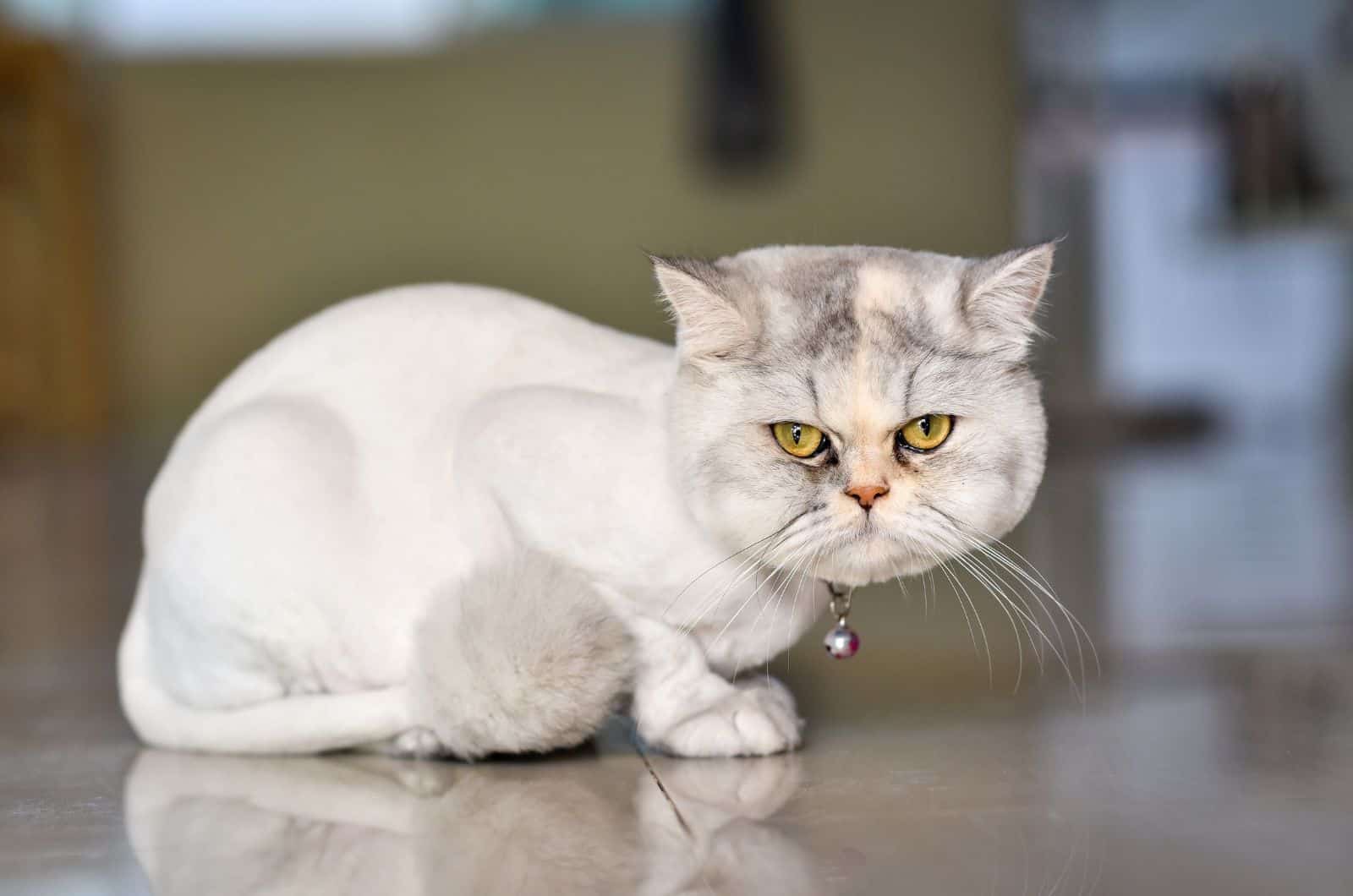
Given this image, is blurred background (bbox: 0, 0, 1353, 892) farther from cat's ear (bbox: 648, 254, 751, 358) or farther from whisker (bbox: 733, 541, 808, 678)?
cat's ear (bbox: 648, 254, 751, 358)

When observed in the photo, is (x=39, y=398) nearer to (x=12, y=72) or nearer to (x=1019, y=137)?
(x=12, y=72)

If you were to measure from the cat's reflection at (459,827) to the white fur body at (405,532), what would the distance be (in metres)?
0.06

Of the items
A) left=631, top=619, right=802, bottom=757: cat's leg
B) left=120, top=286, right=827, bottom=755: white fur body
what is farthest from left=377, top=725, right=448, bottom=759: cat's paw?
left=631, top=619, right=802, bottom=757: cat's leg

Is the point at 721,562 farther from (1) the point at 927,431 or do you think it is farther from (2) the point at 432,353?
(2) the point at 432,353

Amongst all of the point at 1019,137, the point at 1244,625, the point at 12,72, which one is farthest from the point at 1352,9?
the point at 12,72

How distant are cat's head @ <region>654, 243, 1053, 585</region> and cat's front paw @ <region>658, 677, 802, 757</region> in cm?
19

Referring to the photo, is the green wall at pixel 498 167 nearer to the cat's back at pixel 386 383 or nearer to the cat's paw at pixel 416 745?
the cat's back at pixel 386 383

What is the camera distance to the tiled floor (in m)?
1.15

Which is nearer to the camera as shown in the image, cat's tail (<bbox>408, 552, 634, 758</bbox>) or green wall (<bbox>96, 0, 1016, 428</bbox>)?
cat's tail (<bbox>408, 552, 634, 758</bbox>)

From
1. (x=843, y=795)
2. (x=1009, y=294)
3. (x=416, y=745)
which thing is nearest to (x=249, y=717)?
(x=416, y=745)

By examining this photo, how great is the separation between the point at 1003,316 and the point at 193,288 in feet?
20.5

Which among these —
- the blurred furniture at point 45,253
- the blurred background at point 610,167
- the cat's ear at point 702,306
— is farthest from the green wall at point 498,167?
the cat's ear at point 702,306

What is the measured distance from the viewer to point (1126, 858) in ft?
3.83

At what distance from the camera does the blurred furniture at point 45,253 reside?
667 cm
